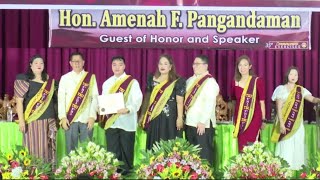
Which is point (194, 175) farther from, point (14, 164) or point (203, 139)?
point (203, 139)

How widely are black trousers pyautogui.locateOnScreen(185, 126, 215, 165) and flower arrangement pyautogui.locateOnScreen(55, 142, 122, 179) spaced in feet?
5.40

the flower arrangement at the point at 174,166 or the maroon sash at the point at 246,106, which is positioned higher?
the maroon sash at the point at 246,106

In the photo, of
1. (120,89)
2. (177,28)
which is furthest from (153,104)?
(177,28)

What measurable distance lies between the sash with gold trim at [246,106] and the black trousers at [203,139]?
10.2 inches

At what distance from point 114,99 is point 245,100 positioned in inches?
47.2

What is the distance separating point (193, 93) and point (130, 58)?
1493 mm

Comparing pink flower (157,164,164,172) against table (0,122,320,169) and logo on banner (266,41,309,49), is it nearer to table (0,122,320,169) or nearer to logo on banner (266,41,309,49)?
table (0,122,320,169)

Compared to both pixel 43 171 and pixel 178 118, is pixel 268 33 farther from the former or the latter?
pixel 43 171

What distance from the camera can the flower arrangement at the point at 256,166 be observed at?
3893 mm

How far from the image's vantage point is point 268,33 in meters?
6.37

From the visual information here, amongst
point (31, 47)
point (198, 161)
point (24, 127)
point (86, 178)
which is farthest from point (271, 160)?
point (31, 47)

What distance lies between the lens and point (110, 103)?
5711 millimetres

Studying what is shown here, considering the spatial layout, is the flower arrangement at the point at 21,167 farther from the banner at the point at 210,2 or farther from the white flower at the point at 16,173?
the banner at the point at 210,2

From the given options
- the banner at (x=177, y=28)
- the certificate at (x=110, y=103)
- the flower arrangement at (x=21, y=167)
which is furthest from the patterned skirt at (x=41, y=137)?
the flower arrangement at (x=21, y=167)
